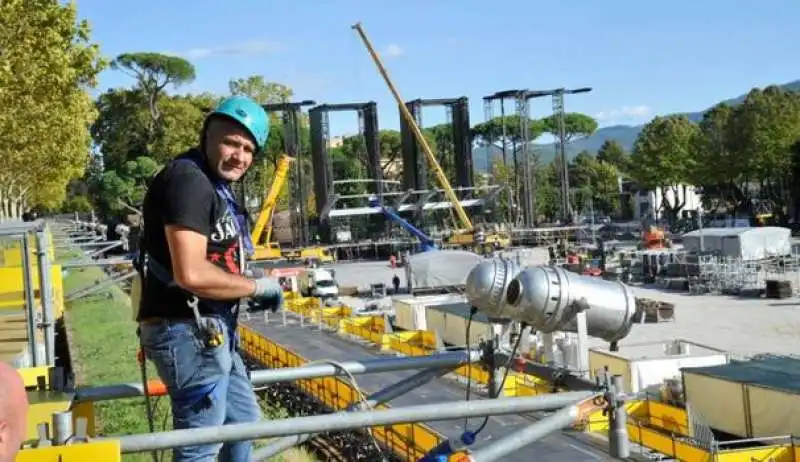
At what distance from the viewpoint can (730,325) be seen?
113ft

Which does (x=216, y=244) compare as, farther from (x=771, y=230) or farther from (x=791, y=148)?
(x=791, y=148)

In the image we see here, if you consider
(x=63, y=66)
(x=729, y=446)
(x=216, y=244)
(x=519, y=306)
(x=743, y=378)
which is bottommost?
(x=729, y=446)

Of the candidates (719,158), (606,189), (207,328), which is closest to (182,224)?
(207,328)

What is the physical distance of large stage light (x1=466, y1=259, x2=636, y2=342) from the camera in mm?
5215

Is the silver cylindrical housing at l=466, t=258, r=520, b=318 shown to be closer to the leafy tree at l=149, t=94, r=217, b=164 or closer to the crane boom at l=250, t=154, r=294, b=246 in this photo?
the crane boom at l=250, t=154, r=294, b=246

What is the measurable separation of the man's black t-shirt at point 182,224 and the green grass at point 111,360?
187 cm

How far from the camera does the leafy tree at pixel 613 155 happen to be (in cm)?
13250

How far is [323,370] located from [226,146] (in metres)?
1.36

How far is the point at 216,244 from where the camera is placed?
379cm

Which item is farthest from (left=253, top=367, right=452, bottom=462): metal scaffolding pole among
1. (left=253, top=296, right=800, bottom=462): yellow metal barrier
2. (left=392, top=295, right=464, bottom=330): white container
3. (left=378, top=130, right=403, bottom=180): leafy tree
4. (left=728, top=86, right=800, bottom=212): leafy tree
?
(left=378, top=130, right=403, bottom=180): leafy tree

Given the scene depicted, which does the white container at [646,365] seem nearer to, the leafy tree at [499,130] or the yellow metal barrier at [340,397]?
the yellow metal barrier at [340,397]

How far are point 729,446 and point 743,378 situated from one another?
126 cm

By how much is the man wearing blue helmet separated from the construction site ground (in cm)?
2490

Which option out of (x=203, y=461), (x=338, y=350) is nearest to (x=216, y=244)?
(x=203, y=461)
